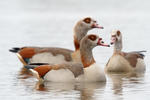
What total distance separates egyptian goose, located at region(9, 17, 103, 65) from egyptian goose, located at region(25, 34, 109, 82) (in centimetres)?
294

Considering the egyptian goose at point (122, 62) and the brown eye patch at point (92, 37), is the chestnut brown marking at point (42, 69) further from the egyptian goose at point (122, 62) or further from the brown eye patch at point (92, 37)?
the egyptian goose at point (122, 62)

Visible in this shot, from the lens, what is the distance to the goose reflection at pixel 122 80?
1944 centimetres

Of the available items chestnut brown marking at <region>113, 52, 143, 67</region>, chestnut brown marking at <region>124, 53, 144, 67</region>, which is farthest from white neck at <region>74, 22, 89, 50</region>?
chestnut brown marking at <region>124, 53, 144, 67</region>

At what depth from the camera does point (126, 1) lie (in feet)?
277

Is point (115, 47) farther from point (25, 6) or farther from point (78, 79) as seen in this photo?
point (25, 6)

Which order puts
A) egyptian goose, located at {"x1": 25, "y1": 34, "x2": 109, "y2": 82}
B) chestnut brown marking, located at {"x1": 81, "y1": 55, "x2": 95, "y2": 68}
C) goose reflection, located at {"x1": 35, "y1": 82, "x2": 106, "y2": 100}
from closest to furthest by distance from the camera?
1. goose reflection, located at {"x1": 35, "y1": 82, "x2": 106, "y2": 100}
2. egyptian goose, located at {"x1": 25, "y1": 34, "x2": 109, "y2": 82}
3. chestnut brown marking, located at {"x1": 81, "y1": 55, "x2": 95, "y2": 68}

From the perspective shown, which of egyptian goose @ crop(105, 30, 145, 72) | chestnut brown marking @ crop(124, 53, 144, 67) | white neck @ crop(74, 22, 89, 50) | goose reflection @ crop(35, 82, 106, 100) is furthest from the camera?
white neck @ crop(74, 22, 89, 50)

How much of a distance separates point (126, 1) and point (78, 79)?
65070 mm

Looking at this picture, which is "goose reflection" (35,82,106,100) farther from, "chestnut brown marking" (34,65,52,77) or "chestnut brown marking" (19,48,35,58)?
"chestnut brown marking" (19,48,35,58)

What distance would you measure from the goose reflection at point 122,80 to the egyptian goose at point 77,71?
0.60 m

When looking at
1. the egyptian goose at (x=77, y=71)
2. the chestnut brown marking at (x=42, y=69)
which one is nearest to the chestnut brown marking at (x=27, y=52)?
the egyptian goose at (x=77, y=71)

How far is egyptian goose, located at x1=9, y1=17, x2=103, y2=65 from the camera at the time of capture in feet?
77.6

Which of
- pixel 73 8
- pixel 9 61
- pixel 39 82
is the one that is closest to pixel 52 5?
pixel 73 8

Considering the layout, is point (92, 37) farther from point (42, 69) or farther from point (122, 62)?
point (122, 62)
